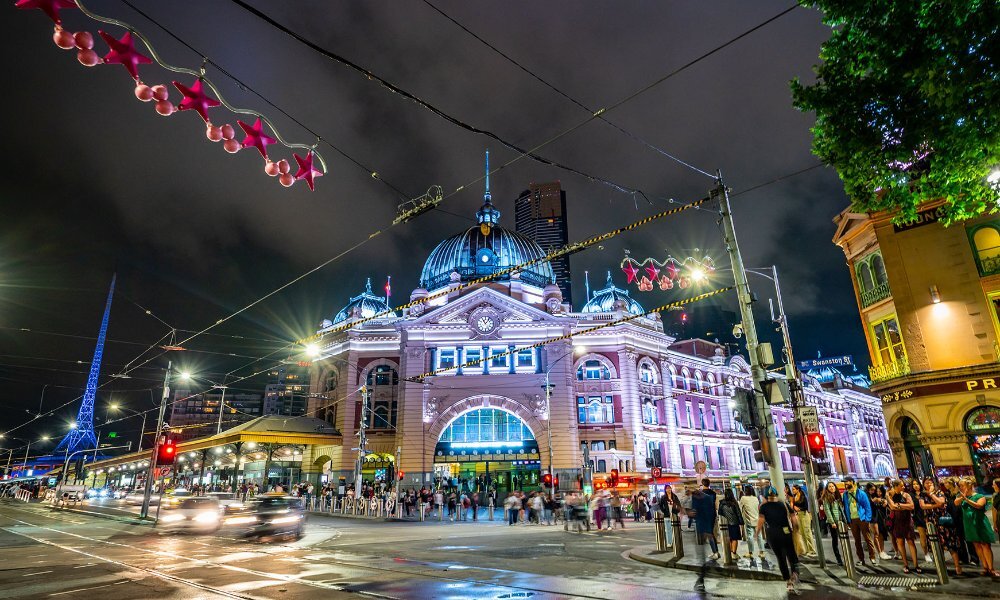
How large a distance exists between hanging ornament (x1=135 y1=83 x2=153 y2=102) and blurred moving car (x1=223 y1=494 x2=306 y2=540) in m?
16.1

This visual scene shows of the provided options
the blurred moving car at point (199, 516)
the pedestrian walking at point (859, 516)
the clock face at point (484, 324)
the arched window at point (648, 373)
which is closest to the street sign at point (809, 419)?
the pedestrian walking at point (859, 516)

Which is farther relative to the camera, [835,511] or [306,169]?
[835,511]

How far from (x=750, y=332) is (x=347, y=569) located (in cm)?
1154

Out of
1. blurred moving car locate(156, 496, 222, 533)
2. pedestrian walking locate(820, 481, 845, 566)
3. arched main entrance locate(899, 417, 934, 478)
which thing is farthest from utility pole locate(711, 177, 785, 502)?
blurred moving car locate(156, 496, 222, 533)

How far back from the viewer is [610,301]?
193ft

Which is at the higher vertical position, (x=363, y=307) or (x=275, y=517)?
(x=363, y=307)

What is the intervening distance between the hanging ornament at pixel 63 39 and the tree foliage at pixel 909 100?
42.1 ft

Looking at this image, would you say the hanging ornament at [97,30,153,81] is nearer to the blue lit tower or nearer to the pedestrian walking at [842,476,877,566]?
the pedestrian walking at [842,476,877,566]

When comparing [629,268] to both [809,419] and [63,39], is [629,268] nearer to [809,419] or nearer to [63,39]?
[809,419]

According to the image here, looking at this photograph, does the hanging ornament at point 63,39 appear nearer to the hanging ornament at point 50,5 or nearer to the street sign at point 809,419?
the hanging ornament at point 50,5

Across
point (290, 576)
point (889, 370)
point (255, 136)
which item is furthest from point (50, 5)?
point (889, 370)

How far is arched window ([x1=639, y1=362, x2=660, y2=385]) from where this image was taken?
168 ft

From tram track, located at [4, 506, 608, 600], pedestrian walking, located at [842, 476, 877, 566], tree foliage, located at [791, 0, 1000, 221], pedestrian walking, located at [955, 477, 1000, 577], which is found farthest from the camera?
pedestrian walking, located at [842, 476, 877, 566]

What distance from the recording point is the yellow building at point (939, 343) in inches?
851
